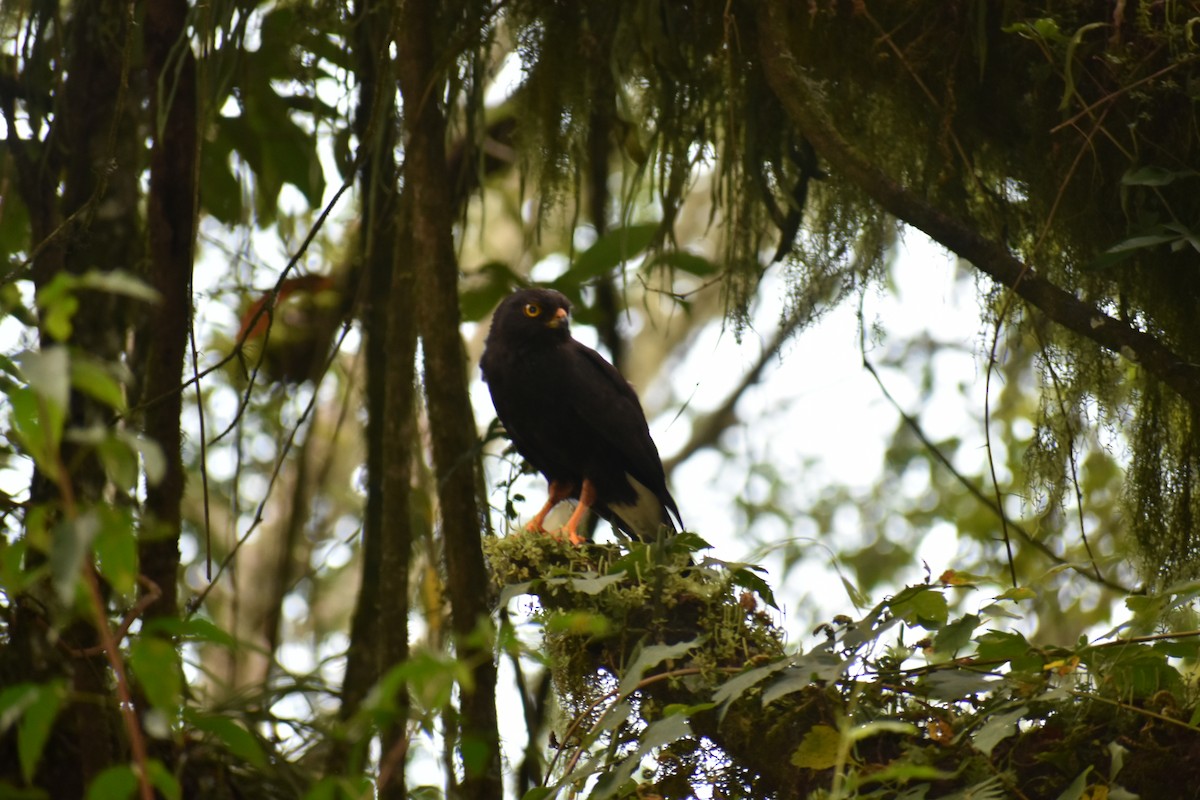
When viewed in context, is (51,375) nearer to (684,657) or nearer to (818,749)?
(818,749)

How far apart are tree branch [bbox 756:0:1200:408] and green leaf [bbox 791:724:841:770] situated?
1.17m

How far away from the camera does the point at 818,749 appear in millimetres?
2541

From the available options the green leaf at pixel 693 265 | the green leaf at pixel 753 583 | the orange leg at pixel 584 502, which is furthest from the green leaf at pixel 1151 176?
the orange leg at pixel 584 502

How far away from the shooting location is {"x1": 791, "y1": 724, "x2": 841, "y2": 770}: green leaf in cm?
252

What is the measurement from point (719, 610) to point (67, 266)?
2.23 m

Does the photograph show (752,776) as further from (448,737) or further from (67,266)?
(67,266)

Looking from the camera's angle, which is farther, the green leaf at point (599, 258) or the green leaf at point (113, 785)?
the green leaf at point (599, 258)

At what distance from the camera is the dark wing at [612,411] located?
559cm

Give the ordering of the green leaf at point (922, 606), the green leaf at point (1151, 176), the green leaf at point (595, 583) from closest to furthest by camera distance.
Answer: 1. the green leaf at point (922, 606)
2. the green leaf at point (595, 583)
3. the green leaf at point (1151, 176)

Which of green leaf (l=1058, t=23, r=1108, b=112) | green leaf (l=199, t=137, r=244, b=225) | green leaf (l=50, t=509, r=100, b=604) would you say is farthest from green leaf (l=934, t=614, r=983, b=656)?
green leaf (l=199, t=137, r=244, b=225)

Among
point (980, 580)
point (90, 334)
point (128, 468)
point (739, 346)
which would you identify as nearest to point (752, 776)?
point (980, 580)

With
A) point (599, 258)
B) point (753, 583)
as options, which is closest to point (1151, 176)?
point (753, 583)

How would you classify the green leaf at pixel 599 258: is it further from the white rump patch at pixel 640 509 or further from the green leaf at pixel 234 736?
the green leaf at pixel 234 736

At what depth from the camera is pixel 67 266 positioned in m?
3.74
